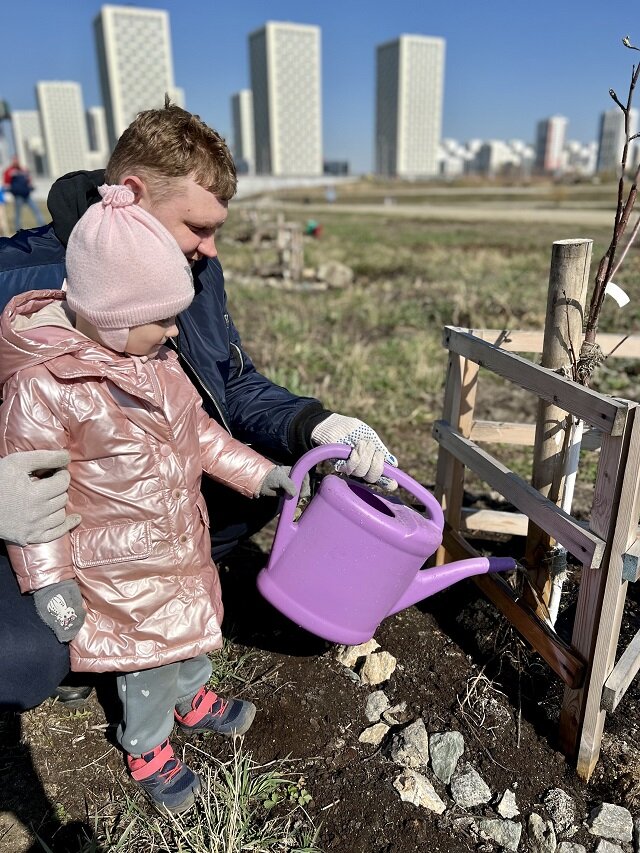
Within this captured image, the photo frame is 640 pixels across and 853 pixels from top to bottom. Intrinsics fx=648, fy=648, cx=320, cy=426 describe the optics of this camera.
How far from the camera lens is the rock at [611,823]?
154 centimetres

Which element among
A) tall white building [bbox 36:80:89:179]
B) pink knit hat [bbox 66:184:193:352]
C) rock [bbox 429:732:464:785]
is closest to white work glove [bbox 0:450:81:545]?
pink knit hat [bbox 66:184:193:352]

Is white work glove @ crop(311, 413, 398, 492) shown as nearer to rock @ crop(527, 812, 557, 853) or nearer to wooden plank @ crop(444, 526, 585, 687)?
wooden plank @ crop(444, 526, 585, 687)

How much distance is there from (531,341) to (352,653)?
1194mm

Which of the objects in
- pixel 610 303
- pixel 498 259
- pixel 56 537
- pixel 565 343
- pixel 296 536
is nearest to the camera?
pixel 56 537

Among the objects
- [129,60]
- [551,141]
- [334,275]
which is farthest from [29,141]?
[334,275]

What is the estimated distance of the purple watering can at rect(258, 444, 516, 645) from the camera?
154cm

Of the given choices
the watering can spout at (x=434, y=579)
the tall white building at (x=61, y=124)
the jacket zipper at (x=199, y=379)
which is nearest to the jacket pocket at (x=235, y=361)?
the jacket zipper at (x=199, y=379)

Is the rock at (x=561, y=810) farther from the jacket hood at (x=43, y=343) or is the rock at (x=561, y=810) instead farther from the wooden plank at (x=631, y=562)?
the jacket hood at (x=43, y=343)

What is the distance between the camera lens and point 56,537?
4.60 ft

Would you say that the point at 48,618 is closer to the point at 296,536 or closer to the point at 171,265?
the point at 296,536

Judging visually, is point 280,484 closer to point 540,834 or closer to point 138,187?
point 138,187

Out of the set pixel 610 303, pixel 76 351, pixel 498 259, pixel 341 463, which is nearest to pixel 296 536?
pixel 341 463

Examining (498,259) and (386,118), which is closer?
(498,259)

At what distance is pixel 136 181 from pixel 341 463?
890 mm
